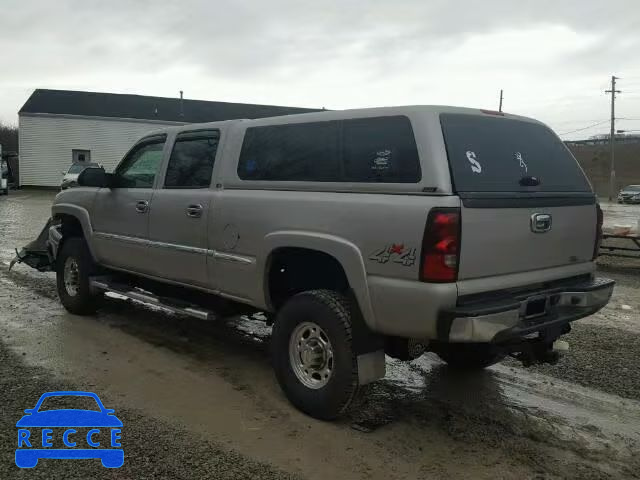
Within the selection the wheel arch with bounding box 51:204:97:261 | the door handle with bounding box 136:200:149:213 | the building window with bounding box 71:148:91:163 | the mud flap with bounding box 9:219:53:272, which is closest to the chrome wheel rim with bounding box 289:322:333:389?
the door handle with bounding box 136:200:149:213

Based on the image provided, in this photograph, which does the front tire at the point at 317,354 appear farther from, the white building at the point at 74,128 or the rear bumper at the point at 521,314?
the white building at the point at 74,128

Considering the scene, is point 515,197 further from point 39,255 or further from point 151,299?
point 39,255

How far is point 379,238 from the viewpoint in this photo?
11.2 feet

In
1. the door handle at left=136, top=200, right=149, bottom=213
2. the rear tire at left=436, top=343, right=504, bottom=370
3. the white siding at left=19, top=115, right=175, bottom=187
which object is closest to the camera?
the rear tire at left=436, top=343, right=504, bottom=370

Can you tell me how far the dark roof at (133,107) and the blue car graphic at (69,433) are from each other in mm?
33942

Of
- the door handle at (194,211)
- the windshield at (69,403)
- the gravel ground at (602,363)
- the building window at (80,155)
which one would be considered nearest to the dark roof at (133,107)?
the building window at (80,155)

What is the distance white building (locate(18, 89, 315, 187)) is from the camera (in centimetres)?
3672

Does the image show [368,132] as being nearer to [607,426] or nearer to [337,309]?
[337,309]

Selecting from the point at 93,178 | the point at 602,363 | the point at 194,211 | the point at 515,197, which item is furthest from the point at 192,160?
the point at 602,363

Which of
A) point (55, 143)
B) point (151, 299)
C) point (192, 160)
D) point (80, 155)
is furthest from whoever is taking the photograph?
point (80, 155)

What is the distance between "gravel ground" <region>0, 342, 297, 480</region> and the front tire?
68cm

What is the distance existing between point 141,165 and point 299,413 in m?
3.01

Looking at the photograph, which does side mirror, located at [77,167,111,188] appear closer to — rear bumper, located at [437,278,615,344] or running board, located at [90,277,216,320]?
running board, located at [90,277,216,320]

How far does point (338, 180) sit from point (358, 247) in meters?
0.52
